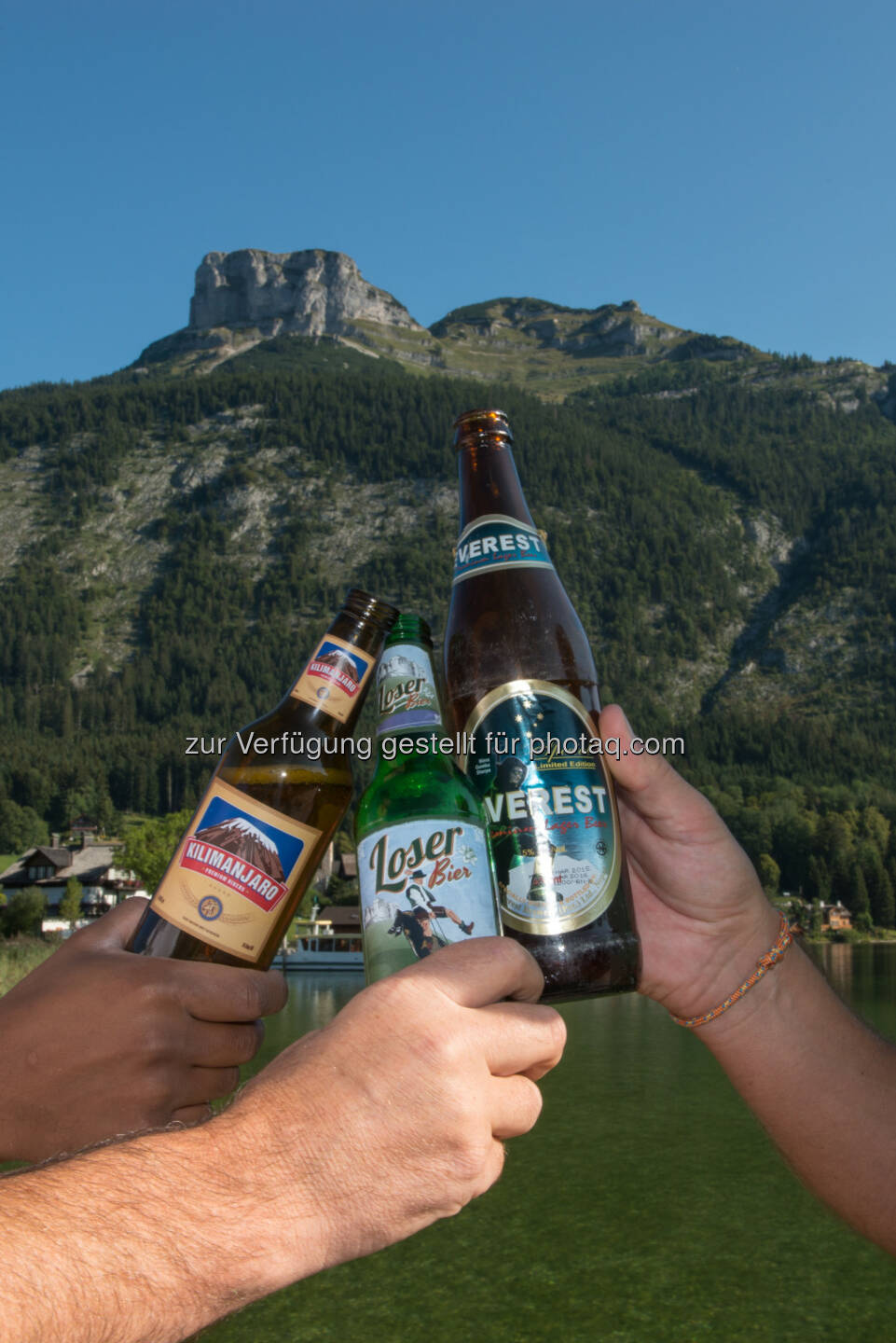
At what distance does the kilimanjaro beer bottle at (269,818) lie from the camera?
6.62 ft

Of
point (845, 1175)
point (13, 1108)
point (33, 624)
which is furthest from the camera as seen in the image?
point (33, 624)

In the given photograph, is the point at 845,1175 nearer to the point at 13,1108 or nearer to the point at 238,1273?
the point at 238,1273

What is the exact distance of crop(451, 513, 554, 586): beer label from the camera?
8.45 ft

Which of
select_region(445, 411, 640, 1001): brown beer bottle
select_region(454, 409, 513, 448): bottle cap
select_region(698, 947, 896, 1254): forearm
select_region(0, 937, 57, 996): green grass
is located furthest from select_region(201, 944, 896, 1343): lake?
select_region(0, 937, 57, 996): green grass

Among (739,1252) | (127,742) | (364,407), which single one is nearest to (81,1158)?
(739,1252)

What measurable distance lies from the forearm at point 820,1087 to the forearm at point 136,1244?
5.80ft

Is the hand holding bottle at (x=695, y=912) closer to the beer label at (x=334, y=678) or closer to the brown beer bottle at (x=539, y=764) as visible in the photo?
the brown beer bottle at (x=539, y=764)

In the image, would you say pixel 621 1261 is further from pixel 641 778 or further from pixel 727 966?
pixel 641 778

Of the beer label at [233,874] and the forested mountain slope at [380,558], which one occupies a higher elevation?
the forested mountain slope at [380,558]

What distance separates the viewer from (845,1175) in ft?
8.99

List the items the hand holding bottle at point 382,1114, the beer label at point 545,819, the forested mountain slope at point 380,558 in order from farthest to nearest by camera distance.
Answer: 1. the forested mountain slope at point 380,558
2. the beer label at point 545,819
3. the hand holding bottle at point 382,1114

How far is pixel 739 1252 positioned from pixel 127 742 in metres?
122

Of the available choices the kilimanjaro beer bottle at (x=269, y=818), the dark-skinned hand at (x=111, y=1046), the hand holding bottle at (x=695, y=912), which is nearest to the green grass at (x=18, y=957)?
the hand holding bottle at (x=695, y=912)

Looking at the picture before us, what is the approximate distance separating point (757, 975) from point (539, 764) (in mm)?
1181
